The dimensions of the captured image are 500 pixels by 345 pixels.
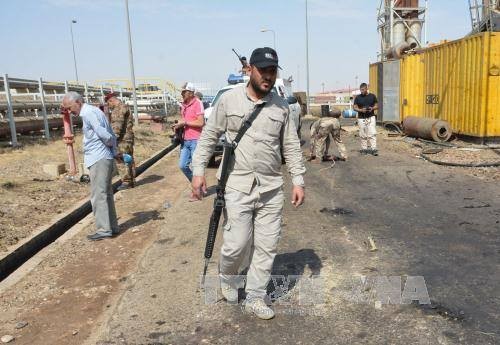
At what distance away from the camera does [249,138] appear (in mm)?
3400

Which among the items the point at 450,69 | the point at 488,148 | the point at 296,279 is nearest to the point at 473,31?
the point at 450,69

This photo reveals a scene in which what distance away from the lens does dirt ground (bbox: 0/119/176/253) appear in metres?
6.18

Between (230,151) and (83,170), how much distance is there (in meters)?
6.92

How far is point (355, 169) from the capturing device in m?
10.1

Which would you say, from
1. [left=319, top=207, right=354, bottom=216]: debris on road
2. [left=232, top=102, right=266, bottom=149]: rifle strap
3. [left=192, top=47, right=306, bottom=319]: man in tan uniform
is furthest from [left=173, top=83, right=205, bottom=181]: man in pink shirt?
[left=232, top=102, right=266, bottom=149]: rifle strap

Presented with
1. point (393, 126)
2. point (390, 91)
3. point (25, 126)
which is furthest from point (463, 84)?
point (25, 126)

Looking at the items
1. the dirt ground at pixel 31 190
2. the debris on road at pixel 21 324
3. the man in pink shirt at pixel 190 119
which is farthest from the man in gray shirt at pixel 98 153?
the debris on road at pixel 21 324

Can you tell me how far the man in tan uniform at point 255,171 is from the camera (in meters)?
3.39

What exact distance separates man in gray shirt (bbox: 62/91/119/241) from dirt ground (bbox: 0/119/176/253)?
1005 mm

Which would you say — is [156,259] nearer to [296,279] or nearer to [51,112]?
[296,279]

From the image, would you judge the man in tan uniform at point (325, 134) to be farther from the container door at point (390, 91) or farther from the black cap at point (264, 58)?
the container door at point (390, 91)

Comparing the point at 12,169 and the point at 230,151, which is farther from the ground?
the point at 230,151

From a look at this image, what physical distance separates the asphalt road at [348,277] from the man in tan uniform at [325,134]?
140 inches

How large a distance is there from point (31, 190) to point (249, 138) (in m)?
5.89
